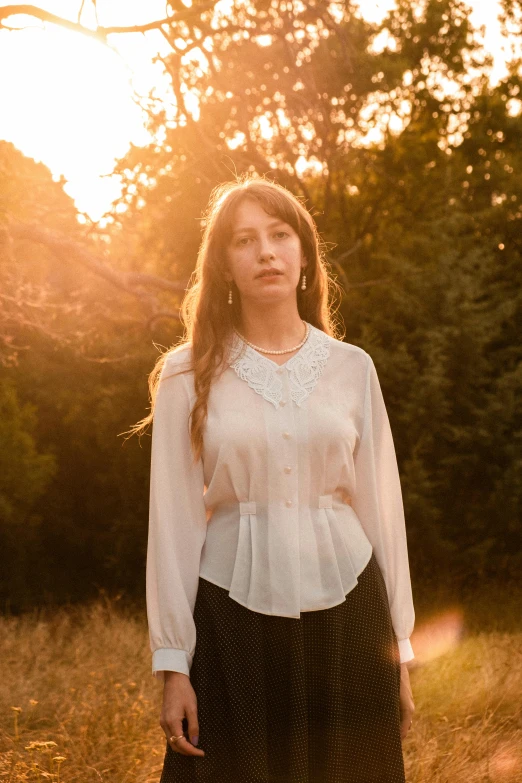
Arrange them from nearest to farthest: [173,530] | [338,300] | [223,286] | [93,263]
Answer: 1. [173,530]
2. [223,286]
3. [93,263]
4. [338,300]

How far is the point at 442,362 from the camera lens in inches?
351

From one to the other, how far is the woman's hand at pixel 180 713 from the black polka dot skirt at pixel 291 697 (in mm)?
20

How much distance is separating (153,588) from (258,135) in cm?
701

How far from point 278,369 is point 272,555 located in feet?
1.56

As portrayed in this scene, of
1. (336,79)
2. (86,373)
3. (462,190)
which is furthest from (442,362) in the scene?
(86,373)

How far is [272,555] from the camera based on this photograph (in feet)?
6.46

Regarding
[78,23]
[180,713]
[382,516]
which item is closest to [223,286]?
[382,516]

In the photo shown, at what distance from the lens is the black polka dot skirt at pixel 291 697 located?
191 cm

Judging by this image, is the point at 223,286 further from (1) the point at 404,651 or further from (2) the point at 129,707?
(2) the point at 129,707

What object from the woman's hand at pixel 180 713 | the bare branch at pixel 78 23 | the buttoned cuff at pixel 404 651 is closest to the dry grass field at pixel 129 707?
the woman's hand at pixel 180 713

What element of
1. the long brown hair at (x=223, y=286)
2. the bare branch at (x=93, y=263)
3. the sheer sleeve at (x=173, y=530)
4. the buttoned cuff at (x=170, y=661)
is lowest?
the buttoned cuff at (x=170, y=661)

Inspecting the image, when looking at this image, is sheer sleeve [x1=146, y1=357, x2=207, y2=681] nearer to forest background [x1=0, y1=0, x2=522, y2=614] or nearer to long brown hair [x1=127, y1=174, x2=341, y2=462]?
long brown hair [x1=127, y1=174, x2=341, y2=462]

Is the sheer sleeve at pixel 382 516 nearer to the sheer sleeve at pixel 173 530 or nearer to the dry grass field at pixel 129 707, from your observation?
the sheer sleeve at pixel 173 530

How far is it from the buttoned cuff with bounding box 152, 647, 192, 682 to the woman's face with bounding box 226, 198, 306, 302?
901 mm
